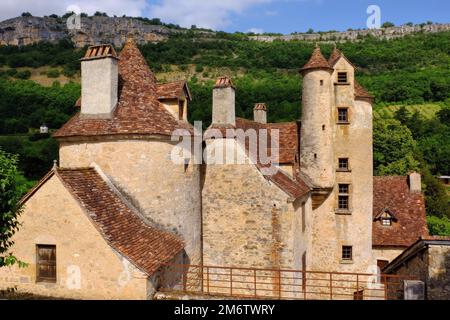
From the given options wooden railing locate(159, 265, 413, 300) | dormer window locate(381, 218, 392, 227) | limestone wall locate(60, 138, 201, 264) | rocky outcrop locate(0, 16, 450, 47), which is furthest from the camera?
rocky outcrop locate(0, 16, 450, 47)

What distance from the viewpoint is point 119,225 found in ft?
42.1

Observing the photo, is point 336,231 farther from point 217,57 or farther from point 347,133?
point 217,57

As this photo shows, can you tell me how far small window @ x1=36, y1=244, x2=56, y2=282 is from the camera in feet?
41.1

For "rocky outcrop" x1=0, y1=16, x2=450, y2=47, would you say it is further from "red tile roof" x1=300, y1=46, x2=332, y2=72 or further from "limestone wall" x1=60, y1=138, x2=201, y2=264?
"limestone wall" x1=60, y1=138, x2=201, y2=264

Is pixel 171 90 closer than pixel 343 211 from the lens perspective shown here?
Yes

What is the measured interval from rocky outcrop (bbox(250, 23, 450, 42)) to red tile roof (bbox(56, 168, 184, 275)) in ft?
422

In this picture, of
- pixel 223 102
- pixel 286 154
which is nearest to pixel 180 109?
pixel 223 102

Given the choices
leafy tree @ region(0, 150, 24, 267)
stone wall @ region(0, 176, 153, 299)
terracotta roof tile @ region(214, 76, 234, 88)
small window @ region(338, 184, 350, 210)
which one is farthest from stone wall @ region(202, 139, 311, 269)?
leafy tree @ region(0, 150, 24, 267)

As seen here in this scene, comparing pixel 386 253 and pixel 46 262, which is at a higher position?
pixel 46 262

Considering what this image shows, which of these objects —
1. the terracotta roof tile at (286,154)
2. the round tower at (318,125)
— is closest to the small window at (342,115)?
the round tower at (318,125)

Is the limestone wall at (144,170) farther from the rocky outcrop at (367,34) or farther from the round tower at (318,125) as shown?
the rocky outcrop at (367,34)

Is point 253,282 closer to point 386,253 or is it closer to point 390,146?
point 386,253

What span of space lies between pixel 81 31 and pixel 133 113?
141594 millimetres
